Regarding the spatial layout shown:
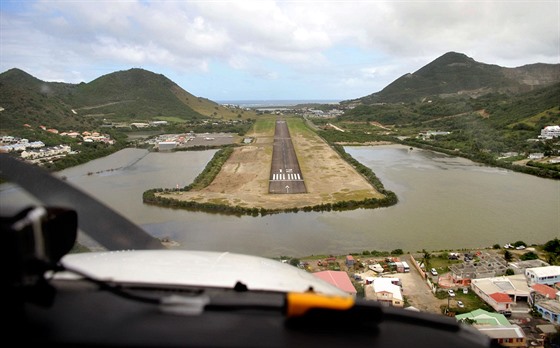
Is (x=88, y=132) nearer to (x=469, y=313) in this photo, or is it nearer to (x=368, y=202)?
(x=368, y=202)

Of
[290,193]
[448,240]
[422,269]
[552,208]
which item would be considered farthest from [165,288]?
[552,208]

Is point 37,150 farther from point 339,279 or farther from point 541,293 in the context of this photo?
point 541,293

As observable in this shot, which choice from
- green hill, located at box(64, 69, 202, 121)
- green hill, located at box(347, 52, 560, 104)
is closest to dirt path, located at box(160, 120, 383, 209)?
green hill, located at box(64, 69, 202, 121)

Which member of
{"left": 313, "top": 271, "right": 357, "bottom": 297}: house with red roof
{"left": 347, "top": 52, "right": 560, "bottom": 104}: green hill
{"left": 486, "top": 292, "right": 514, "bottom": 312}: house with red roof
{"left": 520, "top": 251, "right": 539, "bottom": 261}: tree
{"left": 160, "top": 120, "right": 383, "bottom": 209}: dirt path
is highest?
{"left": 347, "top": 52, "right": 560, "bottom": 104}: green hill

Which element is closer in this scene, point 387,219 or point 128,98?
point 387,219

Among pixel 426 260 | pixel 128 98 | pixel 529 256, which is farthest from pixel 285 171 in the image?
pixel 128 98

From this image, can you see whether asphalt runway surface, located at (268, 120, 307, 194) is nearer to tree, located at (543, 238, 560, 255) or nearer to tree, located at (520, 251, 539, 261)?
tree, located at (520, 251, 539, 261)
